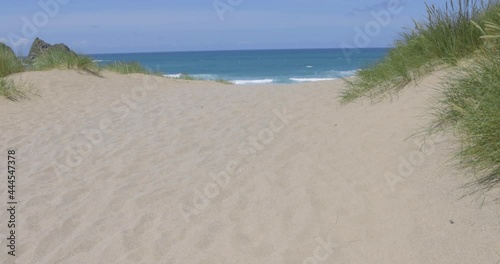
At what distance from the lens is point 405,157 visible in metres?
4.11

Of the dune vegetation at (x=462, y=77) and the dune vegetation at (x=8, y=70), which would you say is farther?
the dune vegetation at (x=8, y=70)

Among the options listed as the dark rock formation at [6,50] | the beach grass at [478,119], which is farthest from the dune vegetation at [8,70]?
the beach grass at [478,119]

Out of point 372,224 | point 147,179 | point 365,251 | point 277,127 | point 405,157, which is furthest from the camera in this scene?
point 277,127

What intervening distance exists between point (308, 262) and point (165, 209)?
1530 mm

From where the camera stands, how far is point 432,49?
6262 mm

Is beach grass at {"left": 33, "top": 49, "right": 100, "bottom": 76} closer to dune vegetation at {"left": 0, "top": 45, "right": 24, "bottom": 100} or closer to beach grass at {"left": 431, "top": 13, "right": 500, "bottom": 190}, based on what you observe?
dune vegetation at {"left": 0, "top": 45, "right": 24, "bottom": 100}

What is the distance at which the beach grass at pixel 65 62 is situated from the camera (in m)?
13.1

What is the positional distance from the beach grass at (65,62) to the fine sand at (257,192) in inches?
227

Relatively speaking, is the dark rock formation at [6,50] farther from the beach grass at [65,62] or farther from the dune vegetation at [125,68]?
the dune vegetation at [125,68]

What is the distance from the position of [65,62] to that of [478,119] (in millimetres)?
11691

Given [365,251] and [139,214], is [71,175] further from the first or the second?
[365,251]

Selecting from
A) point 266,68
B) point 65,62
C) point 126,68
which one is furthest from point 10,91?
point 266,68

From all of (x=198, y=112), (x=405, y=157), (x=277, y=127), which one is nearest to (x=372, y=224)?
(x=405, y=157)

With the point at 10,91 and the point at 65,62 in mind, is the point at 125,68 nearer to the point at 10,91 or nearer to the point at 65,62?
the point at 65,62
